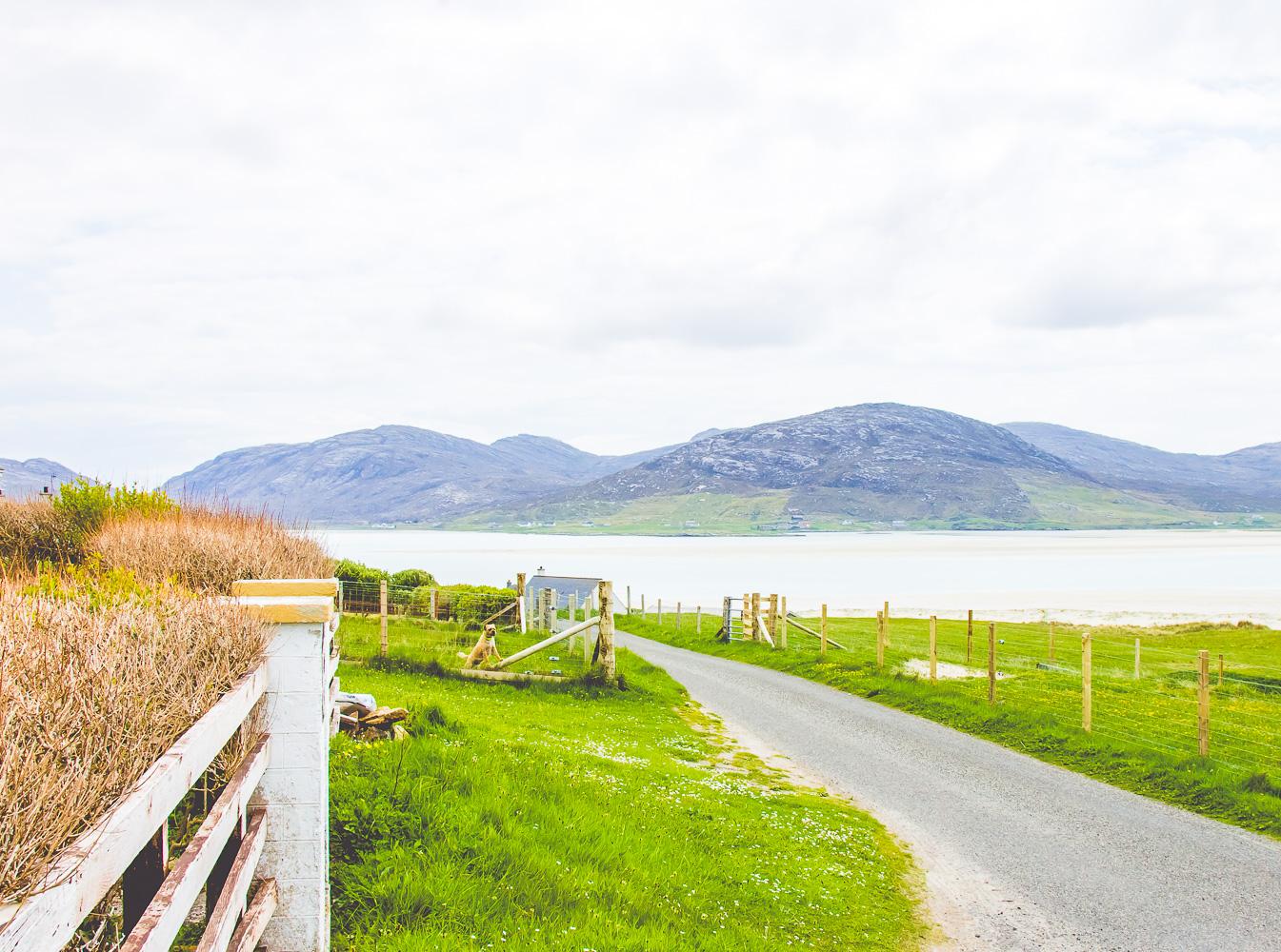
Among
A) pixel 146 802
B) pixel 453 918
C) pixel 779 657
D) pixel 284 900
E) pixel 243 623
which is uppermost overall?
pixel 243 623

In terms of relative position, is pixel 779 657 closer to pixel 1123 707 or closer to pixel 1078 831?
pixel 1123 707

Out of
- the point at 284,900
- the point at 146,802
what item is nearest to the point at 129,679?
the point at 146,802

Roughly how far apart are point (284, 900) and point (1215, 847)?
12.3 m

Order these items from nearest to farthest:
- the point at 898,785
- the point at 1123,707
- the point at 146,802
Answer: the point at 146,802, the point at 898,785, the point at 1123,707

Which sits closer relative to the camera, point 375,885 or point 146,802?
point 146,802

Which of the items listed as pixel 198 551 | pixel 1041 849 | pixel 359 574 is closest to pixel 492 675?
pixel 198 551

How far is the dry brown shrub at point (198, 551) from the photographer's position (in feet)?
27.2

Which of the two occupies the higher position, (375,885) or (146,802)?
(146,802)

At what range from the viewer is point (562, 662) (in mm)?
26672

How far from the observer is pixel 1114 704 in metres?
22.2

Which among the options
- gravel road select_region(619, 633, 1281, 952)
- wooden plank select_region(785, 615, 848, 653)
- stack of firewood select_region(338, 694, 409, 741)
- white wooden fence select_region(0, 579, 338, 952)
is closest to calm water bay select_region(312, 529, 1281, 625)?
wooden plank select_region(785, 615, 848, 653)

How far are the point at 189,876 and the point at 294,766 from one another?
60.8 inches

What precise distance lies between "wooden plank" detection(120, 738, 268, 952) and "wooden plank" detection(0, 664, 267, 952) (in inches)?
8.6

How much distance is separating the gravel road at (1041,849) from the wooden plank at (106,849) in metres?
7.71
